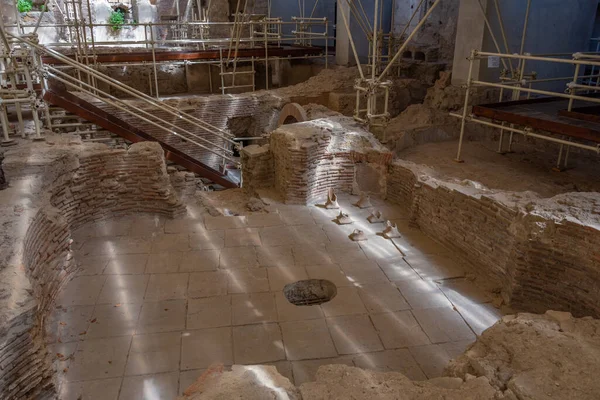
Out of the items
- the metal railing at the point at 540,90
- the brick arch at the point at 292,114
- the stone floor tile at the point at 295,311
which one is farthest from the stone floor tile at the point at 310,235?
the brick arch at the point at 292,114

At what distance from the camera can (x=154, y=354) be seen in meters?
4.53

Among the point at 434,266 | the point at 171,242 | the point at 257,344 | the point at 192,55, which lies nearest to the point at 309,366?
the point at 257,344

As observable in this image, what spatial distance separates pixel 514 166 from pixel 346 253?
3.61 m

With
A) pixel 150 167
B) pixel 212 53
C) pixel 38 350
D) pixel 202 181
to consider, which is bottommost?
pixel 202 181

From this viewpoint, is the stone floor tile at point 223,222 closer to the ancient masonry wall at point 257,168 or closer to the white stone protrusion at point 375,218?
the ancient masonry wall at point 257,168

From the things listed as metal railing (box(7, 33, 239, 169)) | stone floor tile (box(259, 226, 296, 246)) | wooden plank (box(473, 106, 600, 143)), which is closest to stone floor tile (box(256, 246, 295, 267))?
stone floor tile (box(259, 226, 296, 246))

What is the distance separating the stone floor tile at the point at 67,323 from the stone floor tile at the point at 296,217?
3.01 m

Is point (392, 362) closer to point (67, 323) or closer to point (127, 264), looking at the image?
point (67, 323)

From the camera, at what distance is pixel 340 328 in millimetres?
4898

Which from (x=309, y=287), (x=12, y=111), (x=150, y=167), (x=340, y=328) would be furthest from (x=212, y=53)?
(x=340, y=328)

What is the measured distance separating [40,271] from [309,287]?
9.36ft

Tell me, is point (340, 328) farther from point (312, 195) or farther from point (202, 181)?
point (202, 181)

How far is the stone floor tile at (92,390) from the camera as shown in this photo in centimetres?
405

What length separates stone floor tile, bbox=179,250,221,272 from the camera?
597 centimetres
